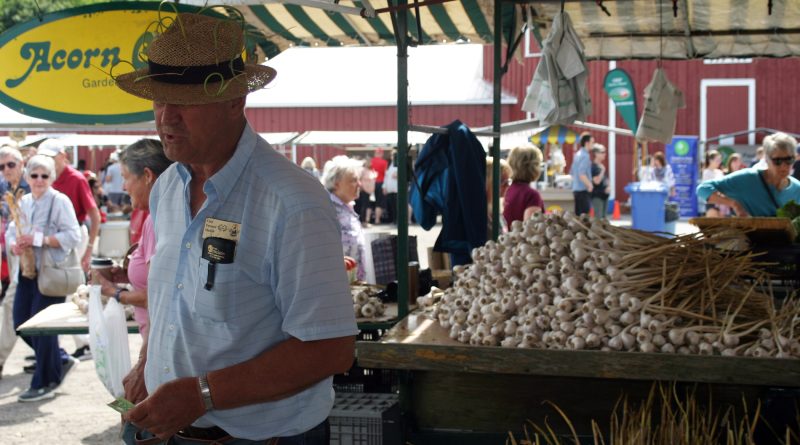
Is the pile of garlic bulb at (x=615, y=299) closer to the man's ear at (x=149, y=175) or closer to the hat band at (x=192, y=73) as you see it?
the man's ear at (x=149, y=175)

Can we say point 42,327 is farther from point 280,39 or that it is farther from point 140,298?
point 280,39

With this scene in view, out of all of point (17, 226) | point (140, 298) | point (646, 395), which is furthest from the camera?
point (17, 226)

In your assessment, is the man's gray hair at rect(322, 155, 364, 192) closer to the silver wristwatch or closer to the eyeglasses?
the eyeglasses

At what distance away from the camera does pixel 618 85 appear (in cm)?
1223

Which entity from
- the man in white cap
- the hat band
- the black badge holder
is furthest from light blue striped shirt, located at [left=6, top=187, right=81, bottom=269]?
the man in white cap

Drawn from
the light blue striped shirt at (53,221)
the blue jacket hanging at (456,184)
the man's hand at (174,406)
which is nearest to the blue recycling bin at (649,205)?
the light blue striped shirt at (53,221)

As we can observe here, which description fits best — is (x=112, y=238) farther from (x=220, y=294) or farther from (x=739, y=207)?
(x=220, y=294)

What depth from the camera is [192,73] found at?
2.34 metres

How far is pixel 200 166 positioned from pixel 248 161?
6.0 inches

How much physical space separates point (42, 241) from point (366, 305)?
346 cm

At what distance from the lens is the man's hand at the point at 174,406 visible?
2207mm

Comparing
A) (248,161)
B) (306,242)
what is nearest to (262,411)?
(306,242)

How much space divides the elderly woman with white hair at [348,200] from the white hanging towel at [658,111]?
7.75 feet

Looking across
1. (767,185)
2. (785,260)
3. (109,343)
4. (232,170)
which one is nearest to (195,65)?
(232,170)
